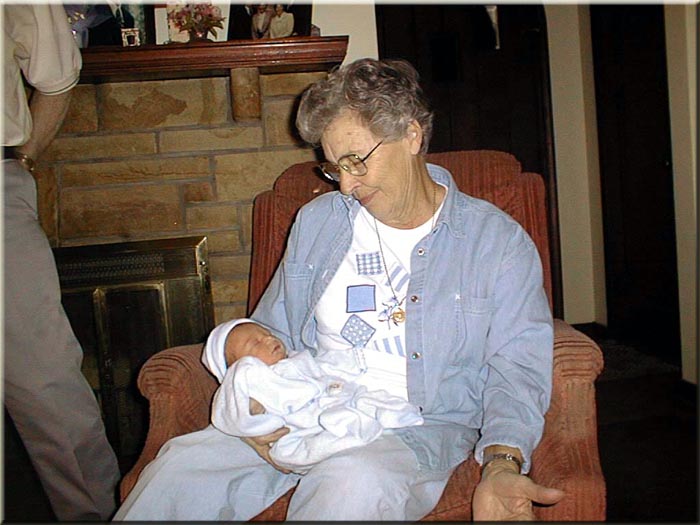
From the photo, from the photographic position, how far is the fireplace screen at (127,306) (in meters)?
2.43

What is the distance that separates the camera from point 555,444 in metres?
1.22

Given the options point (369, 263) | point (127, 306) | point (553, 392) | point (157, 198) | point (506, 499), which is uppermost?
point (157, 198)

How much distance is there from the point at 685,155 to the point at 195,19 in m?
2.01

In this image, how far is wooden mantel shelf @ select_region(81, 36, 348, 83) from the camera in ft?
7.22

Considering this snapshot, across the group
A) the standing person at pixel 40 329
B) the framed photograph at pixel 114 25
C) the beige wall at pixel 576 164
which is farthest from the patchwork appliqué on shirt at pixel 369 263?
the beige wall at pixel 576 164

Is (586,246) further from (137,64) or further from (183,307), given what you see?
(137,64)

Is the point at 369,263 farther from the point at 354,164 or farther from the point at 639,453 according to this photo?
the point at 639,453

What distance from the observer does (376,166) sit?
4.55 feet

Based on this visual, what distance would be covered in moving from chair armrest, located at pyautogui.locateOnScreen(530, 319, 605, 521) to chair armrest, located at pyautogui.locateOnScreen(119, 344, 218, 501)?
70 cm

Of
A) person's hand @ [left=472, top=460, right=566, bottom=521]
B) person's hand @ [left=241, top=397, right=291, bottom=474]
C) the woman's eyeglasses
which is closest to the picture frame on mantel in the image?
the woman's eyeglasses

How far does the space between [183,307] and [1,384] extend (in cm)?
77

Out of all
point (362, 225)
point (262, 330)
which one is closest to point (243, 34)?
point (362, 225)

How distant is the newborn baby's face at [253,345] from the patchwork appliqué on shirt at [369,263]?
0.23m

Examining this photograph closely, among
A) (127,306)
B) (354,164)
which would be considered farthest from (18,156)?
(354,164)
